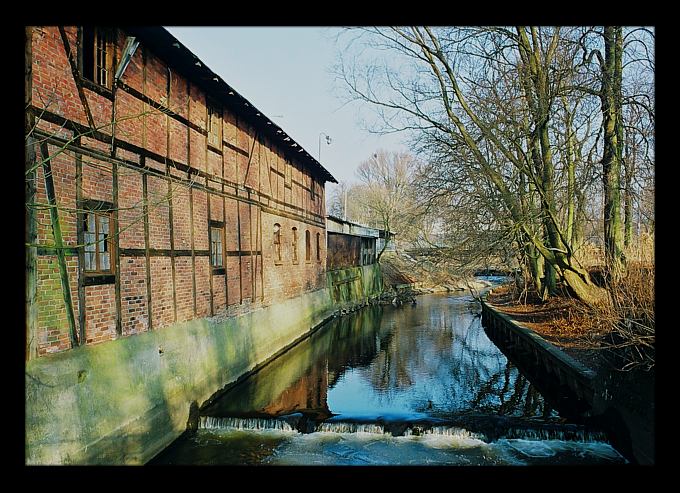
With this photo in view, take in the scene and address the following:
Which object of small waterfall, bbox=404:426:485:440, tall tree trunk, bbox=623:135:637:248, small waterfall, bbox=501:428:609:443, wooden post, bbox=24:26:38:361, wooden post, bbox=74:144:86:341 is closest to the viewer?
wooden post, bbox=24:26:38:361

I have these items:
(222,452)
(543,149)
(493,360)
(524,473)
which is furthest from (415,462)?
(543,149)

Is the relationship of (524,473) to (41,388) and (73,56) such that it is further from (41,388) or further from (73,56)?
(73,56)

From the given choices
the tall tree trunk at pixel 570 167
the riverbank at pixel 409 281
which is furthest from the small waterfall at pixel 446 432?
the riverbank at pixel 409 281

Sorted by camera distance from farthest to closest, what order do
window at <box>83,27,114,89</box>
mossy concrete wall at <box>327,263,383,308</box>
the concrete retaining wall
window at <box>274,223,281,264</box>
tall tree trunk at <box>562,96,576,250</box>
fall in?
mossy concrete wall at <box>327,263,383,308</box> < window at <box>274,223,281,264</box> < tall tree trunk at <box>562,96,576,250</box> < the concrete retaining wall < window at <box>83,27,114,89</box>

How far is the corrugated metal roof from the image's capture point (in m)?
7.18

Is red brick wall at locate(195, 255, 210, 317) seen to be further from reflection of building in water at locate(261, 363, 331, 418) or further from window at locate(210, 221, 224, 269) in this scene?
reflection of building in water at locate(261, 363, 331, 418)

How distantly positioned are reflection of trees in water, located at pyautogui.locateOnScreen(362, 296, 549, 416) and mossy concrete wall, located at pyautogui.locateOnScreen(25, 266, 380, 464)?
3.31 meters

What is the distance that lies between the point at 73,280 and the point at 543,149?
34.3 feet

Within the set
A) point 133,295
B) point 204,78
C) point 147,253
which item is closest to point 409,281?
point 204,78

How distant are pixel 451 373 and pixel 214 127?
24.5 feet

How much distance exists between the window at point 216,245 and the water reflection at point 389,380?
2.48m

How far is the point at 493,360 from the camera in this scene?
12.6 m

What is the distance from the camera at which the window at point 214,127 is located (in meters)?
9.74

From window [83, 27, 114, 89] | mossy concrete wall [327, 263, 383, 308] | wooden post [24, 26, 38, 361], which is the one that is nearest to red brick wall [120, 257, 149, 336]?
wooden post [24, 26, 38, 361]
